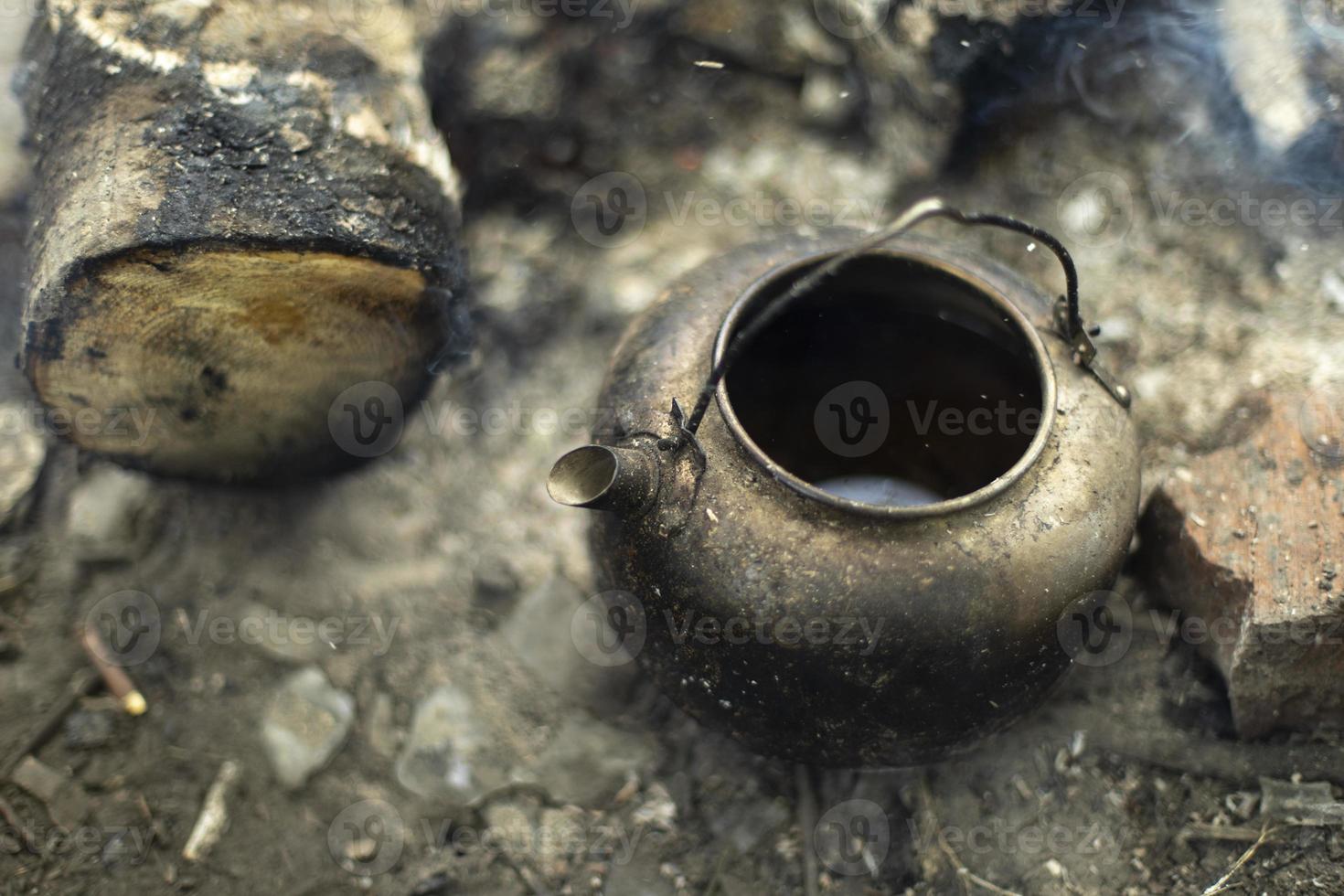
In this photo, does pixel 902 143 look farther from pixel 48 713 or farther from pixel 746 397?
pixel 48 713

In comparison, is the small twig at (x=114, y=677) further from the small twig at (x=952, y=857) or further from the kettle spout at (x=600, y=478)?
the small twig at (x=952, y=857)

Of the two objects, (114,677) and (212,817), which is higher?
(114,677)

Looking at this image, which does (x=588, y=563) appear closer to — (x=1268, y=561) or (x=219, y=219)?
(x=219, y=219)

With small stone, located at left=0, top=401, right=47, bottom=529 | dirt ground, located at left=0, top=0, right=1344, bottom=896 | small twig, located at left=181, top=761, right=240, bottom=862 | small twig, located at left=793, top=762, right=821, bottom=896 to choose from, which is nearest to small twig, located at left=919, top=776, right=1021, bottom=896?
dirt ground, located at left=0, top=0, right=1344, bottom=896

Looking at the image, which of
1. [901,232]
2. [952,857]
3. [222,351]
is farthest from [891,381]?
[222,351]

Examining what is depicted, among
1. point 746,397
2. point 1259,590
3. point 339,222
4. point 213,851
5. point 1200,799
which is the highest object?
point 339,222

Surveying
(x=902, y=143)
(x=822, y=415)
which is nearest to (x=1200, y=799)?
(x=822, y=415)
